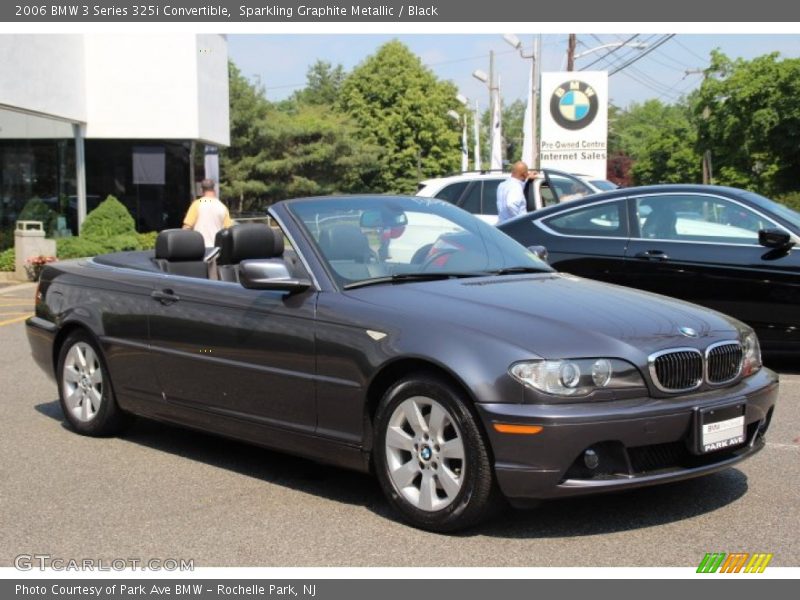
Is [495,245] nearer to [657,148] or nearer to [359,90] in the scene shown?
[359,90]

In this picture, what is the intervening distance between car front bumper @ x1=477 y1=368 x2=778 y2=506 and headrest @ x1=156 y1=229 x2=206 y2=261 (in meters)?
3.19

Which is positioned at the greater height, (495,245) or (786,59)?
(786,59)

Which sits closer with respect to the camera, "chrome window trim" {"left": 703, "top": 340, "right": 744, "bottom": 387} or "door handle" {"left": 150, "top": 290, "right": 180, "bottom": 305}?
"chrome window trim" {"left": 703, "top": 340, "right": 744, "bottom": 387}

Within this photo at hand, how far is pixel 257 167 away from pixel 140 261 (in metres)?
48.6

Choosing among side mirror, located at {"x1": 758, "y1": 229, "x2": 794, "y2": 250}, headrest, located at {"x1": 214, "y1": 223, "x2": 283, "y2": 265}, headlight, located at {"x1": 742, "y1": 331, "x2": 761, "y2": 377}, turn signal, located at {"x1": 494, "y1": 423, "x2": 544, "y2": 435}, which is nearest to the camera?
turn signal, located at {"x1": 494, "y1": 423, "x2": 544, "y2": 435}

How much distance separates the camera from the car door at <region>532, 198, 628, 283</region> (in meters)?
9.09

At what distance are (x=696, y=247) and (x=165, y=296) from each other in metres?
4.72

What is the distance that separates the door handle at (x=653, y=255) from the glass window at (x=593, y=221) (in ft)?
0.92

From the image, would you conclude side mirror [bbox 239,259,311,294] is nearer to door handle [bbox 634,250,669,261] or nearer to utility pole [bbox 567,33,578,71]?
door handle [bbox 634,250,669,261]

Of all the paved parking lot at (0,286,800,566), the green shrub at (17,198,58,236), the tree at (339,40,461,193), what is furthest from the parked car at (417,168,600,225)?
the tree at (339,40,461,193)

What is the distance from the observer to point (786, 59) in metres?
45.4

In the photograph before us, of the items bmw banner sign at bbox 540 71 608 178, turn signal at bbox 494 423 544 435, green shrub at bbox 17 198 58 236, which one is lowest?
turn signal at bbox 494 423 544 435

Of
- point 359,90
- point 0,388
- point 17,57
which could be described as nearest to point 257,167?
point 359,90
